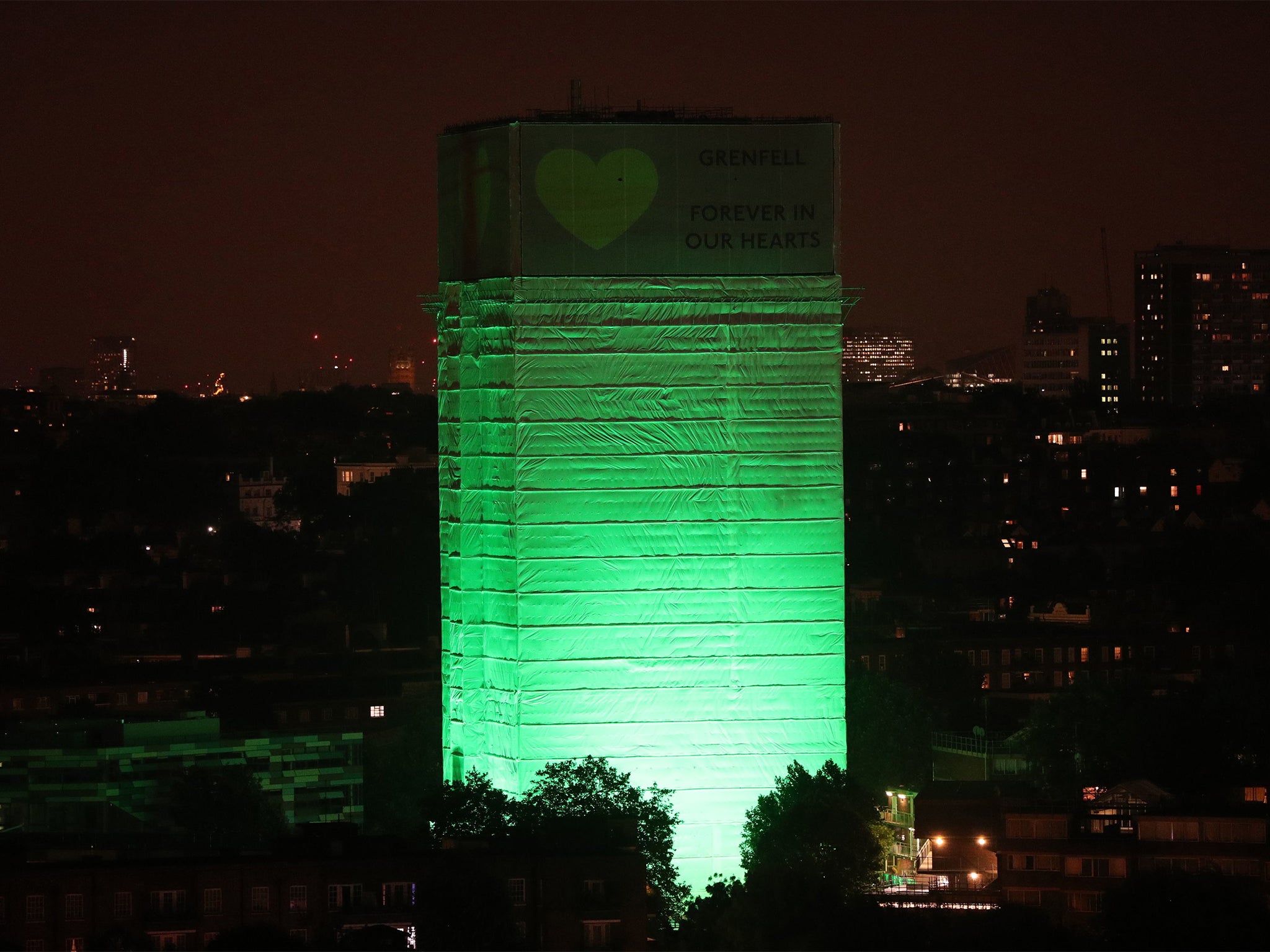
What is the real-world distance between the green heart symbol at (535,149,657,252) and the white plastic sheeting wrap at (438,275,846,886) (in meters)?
0.75

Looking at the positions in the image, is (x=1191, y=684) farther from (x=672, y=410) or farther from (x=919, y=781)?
(x=672, y=410)

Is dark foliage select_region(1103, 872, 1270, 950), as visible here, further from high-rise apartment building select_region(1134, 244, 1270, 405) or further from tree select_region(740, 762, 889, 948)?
high-rise apartment building select_region(1134, 244, 1270, 405)

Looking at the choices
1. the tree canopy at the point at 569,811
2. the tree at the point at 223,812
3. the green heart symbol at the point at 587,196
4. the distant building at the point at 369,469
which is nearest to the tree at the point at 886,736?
the tree canopy at the point at 569,811

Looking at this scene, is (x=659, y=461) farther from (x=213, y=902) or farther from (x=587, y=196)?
(x=213, y=902)

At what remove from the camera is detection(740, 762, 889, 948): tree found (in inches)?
1404

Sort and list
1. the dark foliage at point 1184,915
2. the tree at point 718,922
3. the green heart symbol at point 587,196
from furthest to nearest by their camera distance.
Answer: the green heart symbol at point 587,196
the tree at point 718,922
the dark foliage at point 1184,915

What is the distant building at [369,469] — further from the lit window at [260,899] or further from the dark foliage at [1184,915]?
the dark foliage at [1184,915]

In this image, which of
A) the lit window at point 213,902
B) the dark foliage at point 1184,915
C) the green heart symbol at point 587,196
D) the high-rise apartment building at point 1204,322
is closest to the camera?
the dark foliage at point 1184,915

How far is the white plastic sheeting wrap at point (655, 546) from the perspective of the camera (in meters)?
42.6

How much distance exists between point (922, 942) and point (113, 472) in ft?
333

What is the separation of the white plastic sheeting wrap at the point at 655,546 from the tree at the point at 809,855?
106cm

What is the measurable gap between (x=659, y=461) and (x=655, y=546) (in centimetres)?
119

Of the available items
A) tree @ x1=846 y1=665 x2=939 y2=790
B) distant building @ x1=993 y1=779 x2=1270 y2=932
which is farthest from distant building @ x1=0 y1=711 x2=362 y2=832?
distant building @ x1=993 y1=779 x2=1270 y2=932

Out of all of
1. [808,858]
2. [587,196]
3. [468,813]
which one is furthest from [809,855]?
[587,196]
